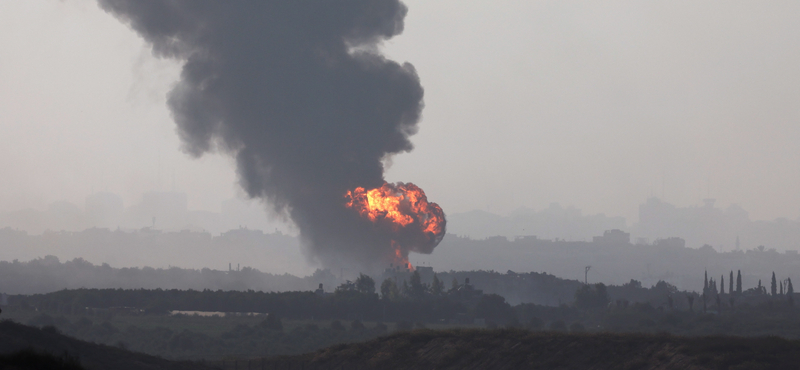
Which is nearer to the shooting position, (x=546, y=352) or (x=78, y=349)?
(x=78, y=349)

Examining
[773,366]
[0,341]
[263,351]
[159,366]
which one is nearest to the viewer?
[0,341]

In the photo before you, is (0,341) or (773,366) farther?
(773,366)

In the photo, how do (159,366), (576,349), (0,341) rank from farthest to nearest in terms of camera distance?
(576,349), (159,366), (0,341)

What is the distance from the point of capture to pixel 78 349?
103 metres

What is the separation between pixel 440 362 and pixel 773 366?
46770 millimetres

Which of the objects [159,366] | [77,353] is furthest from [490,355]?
[77,353]

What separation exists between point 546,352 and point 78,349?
Answer: 65.7 metres

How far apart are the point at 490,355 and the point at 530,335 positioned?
30.7 feet

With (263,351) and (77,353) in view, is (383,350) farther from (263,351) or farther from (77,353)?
(263,351)

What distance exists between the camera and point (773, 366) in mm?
98812

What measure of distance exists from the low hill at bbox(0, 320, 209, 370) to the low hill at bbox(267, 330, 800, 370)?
2403 centimetres

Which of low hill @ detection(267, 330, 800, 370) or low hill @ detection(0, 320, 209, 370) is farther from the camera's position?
low hill @ detection(267, 330, 800, 370)

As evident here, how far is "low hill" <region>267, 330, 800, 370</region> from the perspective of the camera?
10381 centimetres

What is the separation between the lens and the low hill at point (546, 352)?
4087 inches
